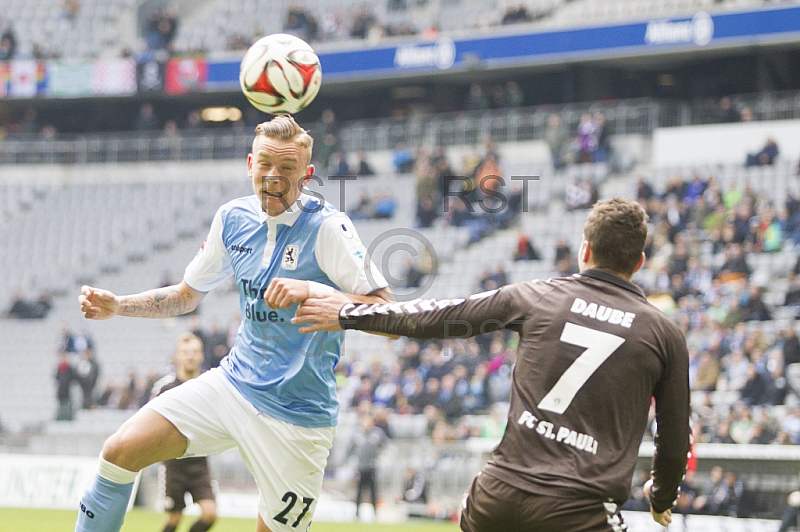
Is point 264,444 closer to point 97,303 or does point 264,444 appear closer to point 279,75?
point 97,303

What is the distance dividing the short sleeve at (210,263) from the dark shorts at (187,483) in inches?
159

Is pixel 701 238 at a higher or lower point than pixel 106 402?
higher

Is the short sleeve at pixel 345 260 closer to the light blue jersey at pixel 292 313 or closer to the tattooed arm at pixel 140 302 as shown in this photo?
the light blue jersey at pixel 292 313

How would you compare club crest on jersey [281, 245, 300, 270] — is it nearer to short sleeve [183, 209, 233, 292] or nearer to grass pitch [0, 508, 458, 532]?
short sleeve [183, 209, 233, 292]

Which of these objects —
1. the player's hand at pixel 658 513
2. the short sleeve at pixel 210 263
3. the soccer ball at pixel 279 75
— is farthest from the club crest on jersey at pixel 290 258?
the player's hand at pixel 658 513

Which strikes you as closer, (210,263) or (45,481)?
(210,263)

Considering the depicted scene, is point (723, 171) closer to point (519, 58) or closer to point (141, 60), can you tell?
point (519, 58)

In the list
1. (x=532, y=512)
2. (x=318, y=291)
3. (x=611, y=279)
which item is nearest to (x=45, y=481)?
(x=318, y=291)

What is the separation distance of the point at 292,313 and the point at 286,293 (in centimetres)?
96

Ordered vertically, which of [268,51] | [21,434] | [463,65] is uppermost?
[463,65]

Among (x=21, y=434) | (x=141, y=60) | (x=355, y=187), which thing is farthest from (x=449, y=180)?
(x=141, y=60)

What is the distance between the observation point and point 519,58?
28031 mm

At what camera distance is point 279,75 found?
6.86 m

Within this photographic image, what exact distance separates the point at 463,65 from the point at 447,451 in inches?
600
